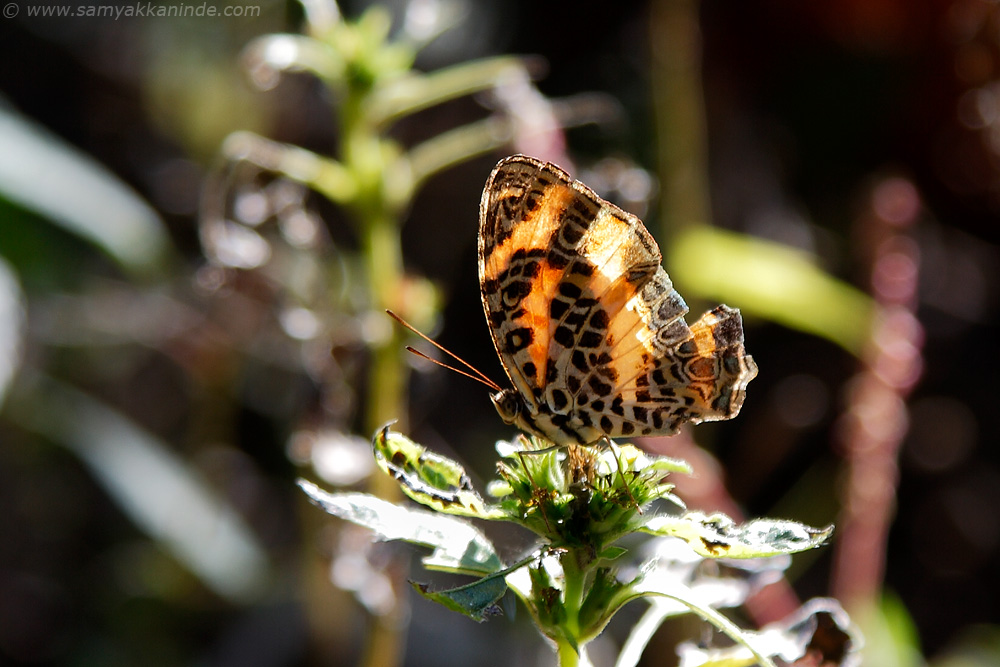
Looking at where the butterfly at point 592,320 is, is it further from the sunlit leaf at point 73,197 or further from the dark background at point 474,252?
the sunlit leaf at point 73,197

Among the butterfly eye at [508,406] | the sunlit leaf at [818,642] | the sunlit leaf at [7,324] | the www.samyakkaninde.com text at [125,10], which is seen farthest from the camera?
the www.samyakkaninde.com text at [125,10]

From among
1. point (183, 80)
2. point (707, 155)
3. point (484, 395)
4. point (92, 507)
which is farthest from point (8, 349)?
point (707, 155)

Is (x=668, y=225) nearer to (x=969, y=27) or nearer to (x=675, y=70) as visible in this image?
(x=675, y=70)

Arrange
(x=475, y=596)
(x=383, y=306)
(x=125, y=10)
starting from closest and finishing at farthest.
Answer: (x=475, y=596) → (x=383, y=306) → (x=125, y=10)

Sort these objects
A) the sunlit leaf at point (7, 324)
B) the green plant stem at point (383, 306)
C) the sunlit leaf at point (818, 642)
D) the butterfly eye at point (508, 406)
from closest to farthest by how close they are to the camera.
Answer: the sunlit leaf at point (818, 642) < the butterfly eye at point (508, 406) < the green plant stem at point (383, 306) < the sunlit leaf at point (7, 324)

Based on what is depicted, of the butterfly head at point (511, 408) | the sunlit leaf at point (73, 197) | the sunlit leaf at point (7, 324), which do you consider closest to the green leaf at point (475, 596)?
the butterfly head at point (511, 408)

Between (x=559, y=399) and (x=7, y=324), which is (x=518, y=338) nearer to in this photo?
(x=559, y=399)

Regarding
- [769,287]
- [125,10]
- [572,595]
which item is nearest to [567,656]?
[572,595]
